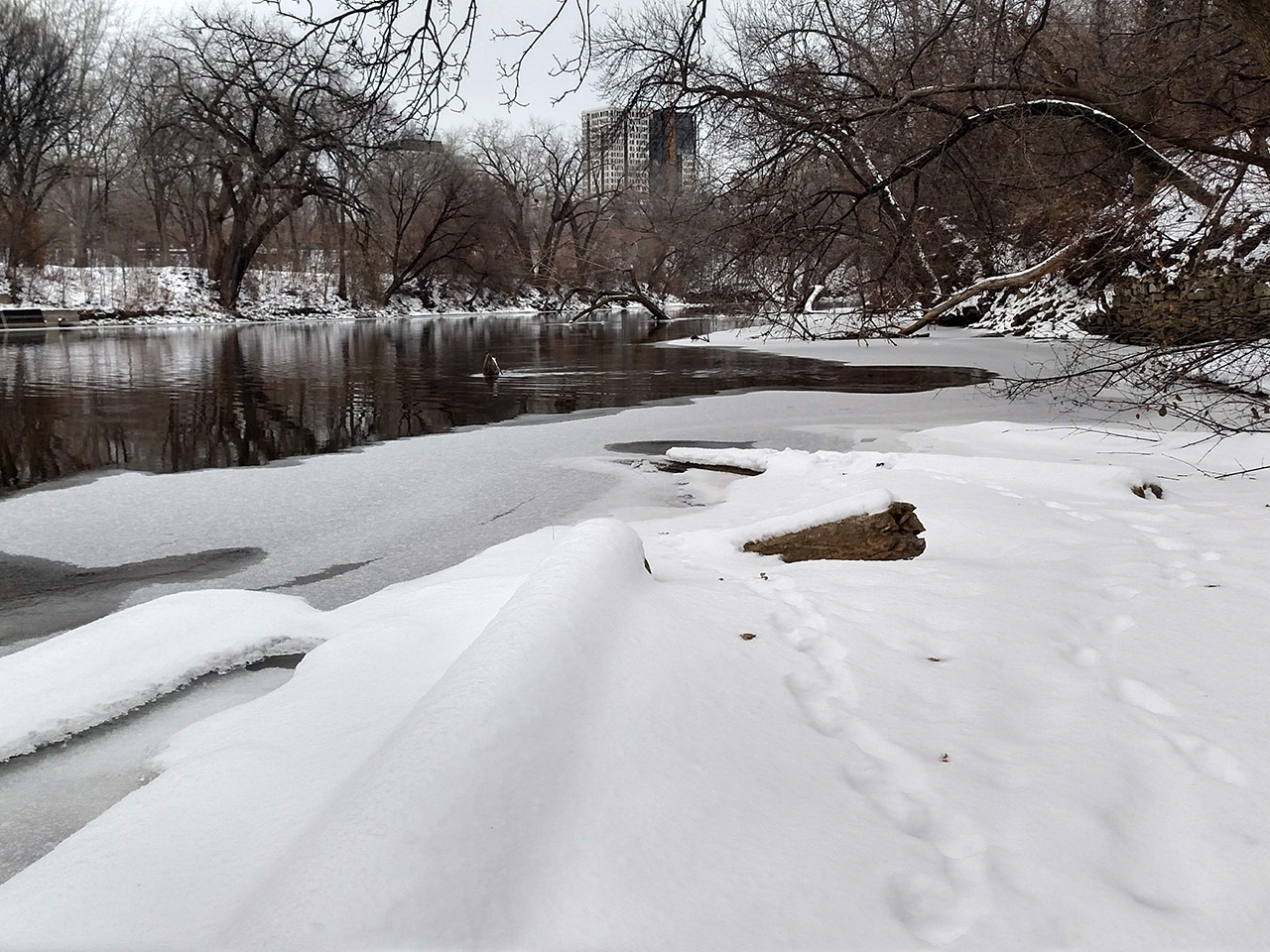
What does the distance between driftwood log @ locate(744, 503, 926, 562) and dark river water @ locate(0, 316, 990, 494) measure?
216 inches

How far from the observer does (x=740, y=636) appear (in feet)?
9.09

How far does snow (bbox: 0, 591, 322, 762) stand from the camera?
109 inches

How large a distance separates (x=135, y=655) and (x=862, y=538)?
3.16 m

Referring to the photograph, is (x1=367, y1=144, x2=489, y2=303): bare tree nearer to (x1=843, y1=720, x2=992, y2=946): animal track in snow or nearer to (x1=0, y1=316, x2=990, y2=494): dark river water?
(x1=0, y1=316, x2=990, y2=494): dark river water

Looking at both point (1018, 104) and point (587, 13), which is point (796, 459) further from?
point (587, 13)

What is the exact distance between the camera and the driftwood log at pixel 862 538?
4.06 m

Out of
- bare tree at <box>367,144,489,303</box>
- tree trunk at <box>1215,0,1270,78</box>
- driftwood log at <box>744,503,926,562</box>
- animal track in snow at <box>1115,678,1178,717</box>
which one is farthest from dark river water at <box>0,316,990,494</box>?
bare tree at <box>367,144,489,303</box>

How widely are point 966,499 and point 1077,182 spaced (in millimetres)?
6410

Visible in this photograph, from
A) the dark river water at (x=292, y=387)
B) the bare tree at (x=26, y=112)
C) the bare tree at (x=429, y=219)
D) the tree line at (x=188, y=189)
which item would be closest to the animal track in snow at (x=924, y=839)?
the dark river water at (x=292, y=387)

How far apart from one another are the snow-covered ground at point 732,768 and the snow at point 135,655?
7cm

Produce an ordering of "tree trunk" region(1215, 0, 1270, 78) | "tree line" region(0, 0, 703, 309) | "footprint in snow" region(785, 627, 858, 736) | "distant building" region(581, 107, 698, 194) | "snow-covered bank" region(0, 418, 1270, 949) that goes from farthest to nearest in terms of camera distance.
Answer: "tree line" region(0, 0, 703, 309) → "distant building" region(581, 107, 698, 194) → "tree trunk" region(1215, 0, 1270, 78) → "footprint in snow" region(785, 627, 858, 736) → "snow-covered bank" region(0, 418, 1270, 949)

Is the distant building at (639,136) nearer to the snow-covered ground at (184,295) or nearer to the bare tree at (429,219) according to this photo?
the snow-covered ground at (184,295)

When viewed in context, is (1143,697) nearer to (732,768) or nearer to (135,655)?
(732,768)

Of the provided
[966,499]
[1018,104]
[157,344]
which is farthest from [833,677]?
[157,344]
